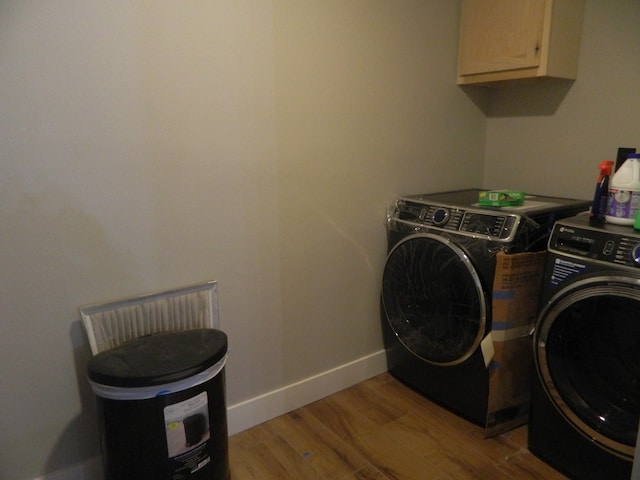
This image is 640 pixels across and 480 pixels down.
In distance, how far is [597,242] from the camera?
1.40 meters

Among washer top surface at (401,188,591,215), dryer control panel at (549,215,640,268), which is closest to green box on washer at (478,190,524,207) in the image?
washer top surface at (401,188,591,215)

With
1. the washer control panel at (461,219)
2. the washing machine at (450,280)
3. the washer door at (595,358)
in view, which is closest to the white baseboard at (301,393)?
the washing machine at (450,280)

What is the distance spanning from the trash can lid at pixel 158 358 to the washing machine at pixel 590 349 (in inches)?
44.3

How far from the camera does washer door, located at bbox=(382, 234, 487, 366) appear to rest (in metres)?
1.71

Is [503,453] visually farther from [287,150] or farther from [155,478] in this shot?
[287,150]

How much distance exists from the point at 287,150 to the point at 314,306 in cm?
71

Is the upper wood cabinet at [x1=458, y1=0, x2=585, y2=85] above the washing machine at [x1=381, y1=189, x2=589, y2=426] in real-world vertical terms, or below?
above

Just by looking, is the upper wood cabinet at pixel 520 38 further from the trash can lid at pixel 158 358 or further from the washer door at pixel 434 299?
the trash can lid at pixel 158 358

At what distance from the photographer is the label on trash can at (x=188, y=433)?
1.24 metres

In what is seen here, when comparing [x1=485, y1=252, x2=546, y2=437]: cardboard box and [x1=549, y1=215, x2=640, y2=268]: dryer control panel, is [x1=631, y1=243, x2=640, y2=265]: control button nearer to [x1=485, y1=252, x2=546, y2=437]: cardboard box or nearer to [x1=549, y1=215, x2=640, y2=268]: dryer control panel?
[x1=549, y1=215, x2=640, y2=268]: dryer control panel

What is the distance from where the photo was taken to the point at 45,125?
4.19 ft

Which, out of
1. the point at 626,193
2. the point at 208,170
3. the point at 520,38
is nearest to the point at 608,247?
the point at 626,193

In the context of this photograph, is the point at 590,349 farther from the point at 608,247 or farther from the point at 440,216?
the point at 440,216

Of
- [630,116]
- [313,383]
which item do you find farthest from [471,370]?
[630,116]
